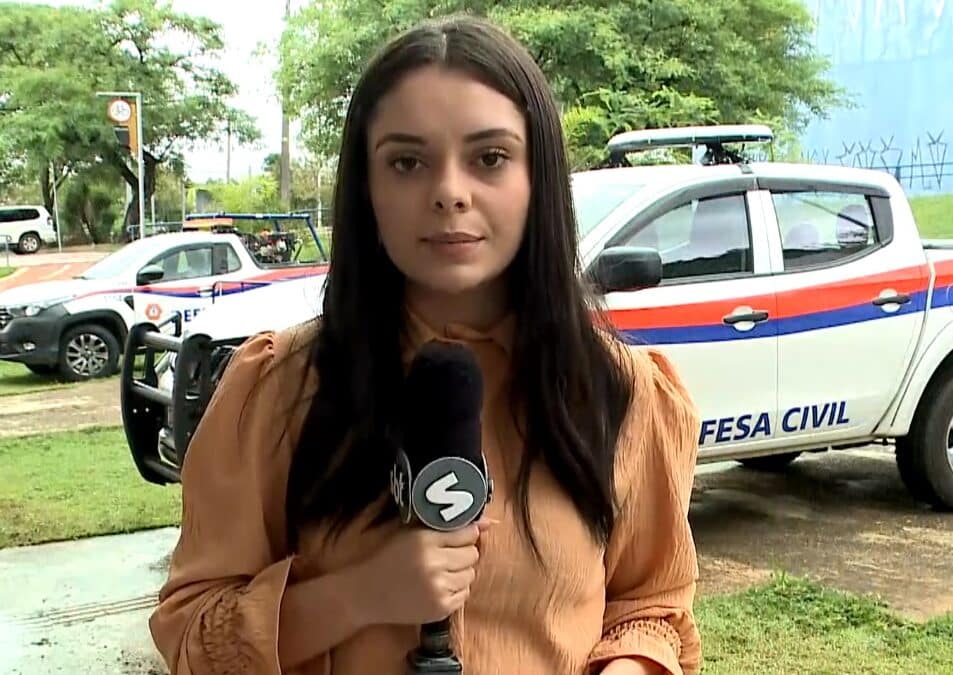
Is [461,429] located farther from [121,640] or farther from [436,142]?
[121,640]

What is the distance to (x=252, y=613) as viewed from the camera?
125 centimetres

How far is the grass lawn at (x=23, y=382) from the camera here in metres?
10.5

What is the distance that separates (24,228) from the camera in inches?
1206

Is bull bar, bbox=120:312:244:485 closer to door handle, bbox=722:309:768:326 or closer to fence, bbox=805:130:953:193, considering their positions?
door handle, bbox=722:309:768:326

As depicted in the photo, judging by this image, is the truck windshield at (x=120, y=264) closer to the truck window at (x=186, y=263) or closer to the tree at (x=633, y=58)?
the truck window at (x=186, y=263)

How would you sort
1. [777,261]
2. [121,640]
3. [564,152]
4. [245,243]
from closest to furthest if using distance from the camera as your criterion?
[564,152]
[121,640]
[777,261]
[245,243]

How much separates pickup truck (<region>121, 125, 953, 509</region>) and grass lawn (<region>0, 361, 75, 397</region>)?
19.0 ft

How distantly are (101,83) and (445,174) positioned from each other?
99.7 ft

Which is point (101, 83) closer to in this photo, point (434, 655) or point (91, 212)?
point (91, 212)

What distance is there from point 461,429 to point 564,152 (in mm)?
418

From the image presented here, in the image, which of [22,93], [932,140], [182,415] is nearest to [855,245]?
[182,415]

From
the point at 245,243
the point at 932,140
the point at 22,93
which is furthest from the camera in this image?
the point at 22,93

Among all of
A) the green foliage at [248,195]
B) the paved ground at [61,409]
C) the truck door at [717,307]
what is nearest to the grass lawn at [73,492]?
the paved ground at [61,409]

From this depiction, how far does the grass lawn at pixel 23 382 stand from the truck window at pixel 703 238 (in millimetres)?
7189
